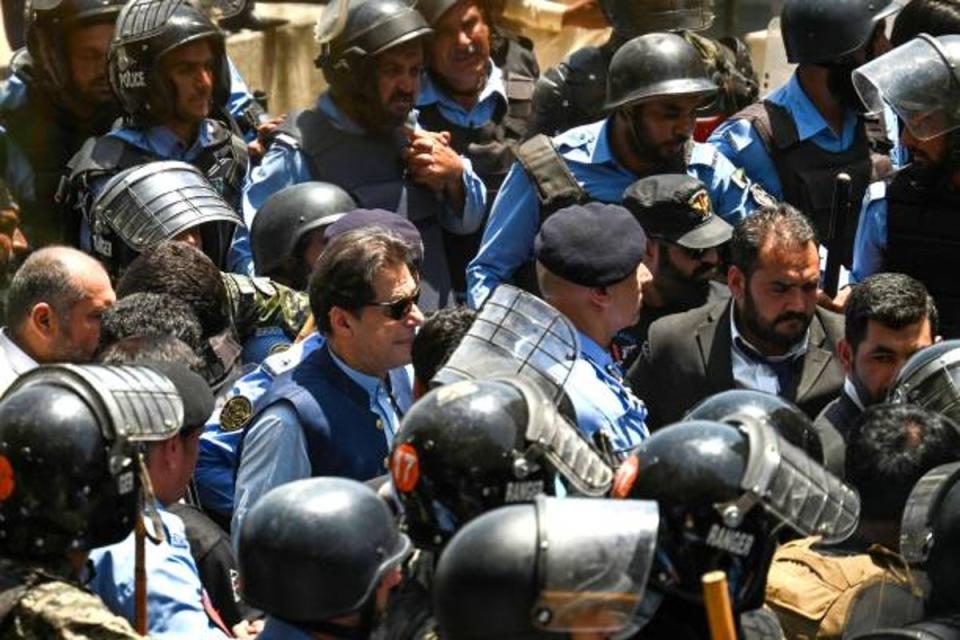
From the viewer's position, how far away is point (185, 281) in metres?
6.46

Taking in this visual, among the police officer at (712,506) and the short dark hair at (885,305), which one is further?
the short dark hair at (885,305)

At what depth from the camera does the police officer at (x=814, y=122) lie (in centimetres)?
811

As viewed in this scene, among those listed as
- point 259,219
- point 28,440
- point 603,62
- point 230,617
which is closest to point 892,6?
point 603,62

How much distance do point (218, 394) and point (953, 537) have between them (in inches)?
90.7

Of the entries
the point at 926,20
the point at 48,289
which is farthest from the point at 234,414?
the point at 926,20

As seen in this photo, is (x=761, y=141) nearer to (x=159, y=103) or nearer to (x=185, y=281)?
(x=159, y=103)

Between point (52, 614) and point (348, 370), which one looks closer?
point (52, 614)

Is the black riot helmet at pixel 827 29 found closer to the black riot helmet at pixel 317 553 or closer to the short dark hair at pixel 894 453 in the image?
the short dark hair at pixel 894 453

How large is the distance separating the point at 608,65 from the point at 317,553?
4.58 meters

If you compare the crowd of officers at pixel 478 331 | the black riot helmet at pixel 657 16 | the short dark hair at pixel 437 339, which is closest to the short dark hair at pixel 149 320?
the crowd of officers at pixel 478 331

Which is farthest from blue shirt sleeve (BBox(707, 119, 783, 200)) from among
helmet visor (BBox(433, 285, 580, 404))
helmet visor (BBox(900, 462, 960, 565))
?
helmet visor (BBox(900, 462, 960, 565))

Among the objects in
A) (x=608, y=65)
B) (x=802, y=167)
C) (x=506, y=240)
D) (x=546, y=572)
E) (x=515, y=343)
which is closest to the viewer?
(x=546, y=572)

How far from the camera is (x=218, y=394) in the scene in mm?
6395

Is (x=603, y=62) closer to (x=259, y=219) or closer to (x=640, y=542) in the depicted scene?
(x=259, y=219)
